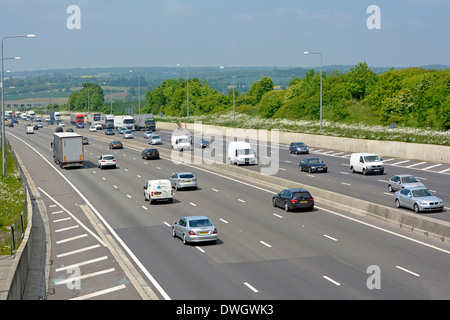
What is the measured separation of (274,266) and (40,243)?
13.0m

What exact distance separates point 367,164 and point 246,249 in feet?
86.9

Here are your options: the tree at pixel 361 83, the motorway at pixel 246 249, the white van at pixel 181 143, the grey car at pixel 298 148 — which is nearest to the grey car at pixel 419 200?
the motorway at pixel 246 249

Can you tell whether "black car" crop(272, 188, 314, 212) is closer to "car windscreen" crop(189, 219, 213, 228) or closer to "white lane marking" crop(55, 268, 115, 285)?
"car windscreen" crop(189, 219, 213, 228)

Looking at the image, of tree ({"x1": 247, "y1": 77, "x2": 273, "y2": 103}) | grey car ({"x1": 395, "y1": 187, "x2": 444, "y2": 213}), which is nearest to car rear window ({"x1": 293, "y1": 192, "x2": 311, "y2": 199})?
grey car ({"x1": 395, "y1": 187, "x2": 444, "y2": 213})

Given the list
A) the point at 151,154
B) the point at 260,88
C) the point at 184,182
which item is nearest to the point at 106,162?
the point at 151,154

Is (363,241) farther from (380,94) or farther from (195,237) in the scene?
(380,94)

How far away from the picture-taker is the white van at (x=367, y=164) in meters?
52.3

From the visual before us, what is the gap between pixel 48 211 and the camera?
4103cm

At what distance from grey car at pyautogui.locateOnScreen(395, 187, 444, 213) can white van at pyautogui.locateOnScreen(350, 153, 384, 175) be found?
1501 cm

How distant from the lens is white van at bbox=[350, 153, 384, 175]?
52281mm

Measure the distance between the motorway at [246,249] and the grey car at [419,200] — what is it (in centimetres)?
76

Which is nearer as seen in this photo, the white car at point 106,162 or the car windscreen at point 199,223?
the car windscreen at point 199,223

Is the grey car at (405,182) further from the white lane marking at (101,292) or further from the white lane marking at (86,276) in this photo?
the white lane marking at (101,292)
